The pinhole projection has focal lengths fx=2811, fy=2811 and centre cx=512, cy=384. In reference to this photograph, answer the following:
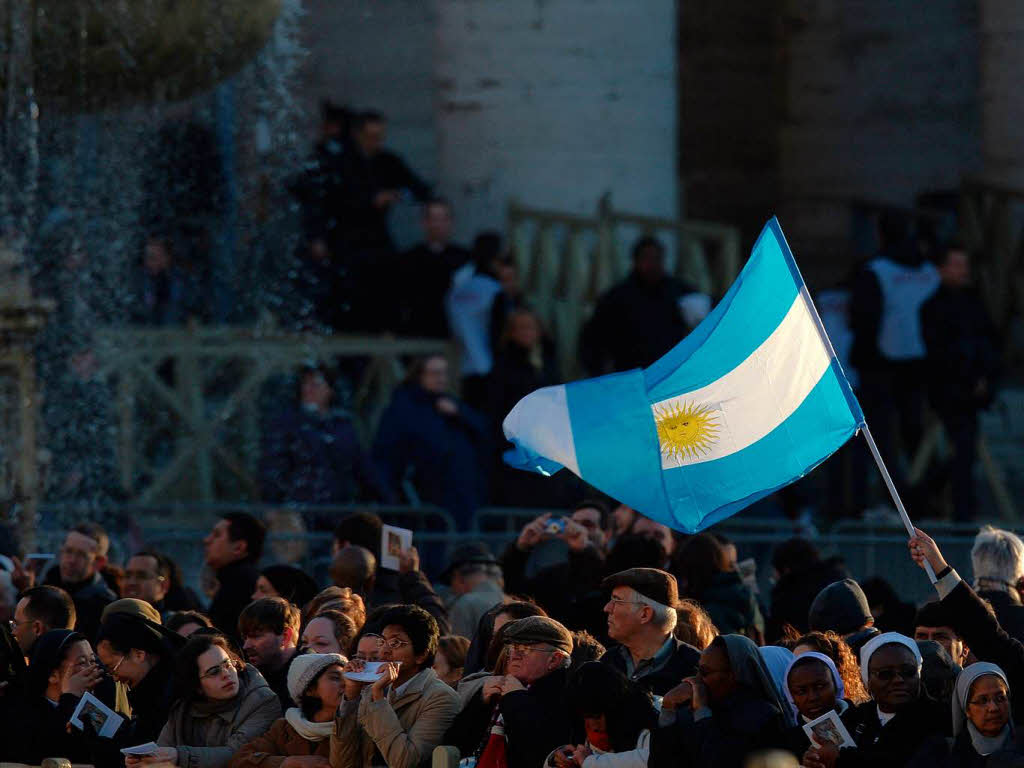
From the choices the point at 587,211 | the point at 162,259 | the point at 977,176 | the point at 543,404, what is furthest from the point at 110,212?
the point at 543,404

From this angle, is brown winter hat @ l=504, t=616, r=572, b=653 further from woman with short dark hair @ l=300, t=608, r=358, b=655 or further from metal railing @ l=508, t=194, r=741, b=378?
metal railing @ l=508, t=194, r=741, b=378

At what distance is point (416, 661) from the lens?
352 inches

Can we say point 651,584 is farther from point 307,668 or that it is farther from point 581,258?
point 581,258

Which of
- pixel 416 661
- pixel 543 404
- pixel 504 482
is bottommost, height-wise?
pixel 504 482

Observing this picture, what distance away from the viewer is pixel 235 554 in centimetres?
1170

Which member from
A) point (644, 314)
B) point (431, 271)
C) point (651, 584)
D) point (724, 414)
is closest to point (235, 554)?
point (724, 414)

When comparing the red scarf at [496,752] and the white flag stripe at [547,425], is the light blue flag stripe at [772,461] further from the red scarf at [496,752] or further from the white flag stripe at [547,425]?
the red scarf at [496,752]

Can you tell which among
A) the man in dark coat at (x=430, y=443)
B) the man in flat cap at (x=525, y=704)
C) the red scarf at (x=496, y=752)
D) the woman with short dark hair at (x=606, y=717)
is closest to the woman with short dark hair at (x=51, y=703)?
the man in flat cap at (x=525, y=704)

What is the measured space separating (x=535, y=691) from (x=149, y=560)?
325 centimetres

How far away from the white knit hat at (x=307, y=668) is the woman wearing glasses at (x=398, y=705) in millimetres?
115

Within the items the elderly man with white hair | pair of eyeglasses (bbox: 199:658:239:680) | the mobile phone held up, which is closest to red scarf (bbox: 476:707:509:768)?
pair of eyeglasses (bbox: 199:658:239:680)

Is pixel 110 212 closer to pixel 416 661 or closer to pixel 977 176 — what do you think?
pixel 977 176

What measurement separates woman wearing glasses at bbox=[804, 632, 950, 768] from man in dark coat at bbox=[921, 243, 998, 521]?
806 cm

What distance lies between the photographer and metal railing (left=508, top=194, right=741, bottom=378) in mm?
18859
